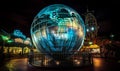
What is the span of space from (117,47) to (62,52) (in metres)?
18.1

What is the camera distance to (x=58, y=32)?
13.8m

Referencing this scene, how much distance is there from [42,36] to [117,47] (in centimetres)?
1943

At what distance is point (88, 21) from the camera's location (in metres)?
38.0

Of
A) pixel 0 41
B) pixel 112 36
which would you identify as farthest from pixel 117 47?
pixel 0 41

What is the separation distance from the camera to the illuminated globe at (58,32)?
1388 centimetres

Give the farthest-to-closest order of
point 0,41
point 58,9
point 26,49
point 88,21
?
point 26,49 → point 88,21 → point 0,41 → point 58,9

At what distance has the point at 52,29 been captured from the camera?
13938mm

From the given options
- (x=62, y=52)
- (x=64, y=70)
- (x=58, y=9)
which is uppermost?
(x=58, y=9)

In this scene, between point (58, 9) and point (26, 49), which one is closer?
point (58, 9)

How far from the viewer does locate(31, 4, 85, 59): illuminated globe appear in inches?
546

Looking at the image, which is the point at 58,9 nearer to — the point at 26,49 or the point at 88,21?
the point at 88,21

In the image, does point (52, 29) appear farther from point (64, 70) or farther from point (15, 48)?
point (15, 48)

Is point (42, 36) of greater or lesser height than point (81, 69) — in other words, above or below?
above

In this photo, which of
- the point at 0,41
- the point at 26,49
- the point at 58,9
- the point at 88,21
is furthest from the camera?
the point at 26,49
